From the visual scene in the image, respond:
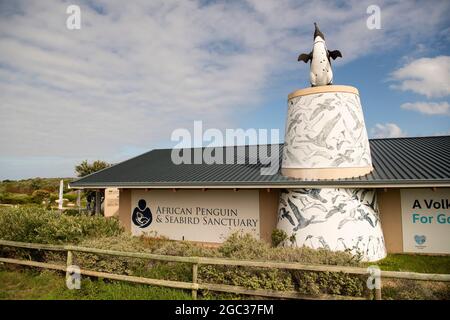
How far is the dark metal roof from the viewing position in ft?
35.7

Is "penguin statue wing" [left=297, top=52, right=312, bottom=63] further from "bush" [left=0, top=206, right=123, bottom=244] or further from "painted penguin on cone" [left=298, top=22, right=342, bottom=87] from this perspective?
"bush" [left=0, top=206, right=123, bottom=244]

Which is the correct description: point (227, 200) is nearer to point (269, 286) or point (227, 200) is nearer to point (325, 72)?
point (325, 72)

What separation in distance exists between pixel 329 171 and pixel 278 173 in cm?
242

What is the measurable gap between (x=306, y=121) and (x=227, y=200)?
4.75 metres

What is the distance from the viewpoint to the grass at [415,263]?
9.52 metres

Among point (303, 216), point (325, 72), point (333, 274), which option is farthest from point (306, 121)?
point (333, 274)

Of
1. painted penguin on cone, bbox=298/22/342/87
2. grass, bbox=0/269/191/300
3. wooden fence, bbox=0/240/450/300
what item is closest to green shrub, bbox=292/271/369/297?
wooden fence, bbox=0/240/450/300

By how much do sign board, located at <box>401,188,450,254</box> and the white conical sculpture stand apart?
1.11 meters

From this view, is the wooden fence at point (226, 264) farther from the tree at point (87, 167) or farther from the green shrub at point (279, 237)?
the tree at point (87, 167)

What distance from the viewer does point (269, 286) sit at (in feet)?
21.1

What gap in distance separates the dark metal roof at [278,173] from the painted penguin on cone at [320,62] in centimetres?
397

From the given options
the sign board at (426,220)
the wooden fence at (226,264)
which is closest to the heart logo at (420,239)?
the sign board at (426,220)

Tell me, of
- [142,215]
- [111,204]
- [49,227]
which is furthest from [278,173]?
[111,204]

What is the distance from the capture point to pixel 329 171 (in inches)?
450
